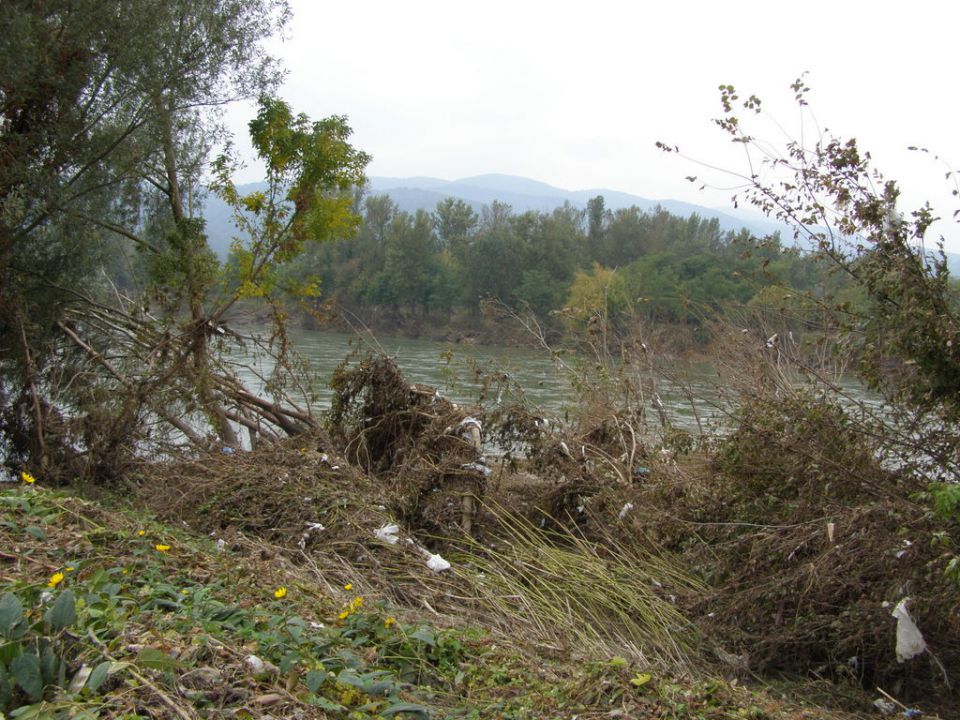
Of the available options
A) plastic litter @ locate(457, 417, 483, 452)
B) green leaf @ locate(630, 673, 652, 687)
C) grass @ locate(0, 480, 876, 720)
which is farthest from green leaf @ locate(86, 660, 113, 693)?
plastic litter @ locate(457, 417, 483, 452)

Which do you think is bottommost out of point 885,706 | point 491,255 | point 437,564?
point 885,706

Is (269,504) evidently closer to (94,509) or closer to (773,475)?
(94,509)

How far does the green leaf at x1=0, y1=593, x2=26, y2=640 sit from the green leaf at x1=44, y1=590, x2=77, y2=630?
0.27 feet

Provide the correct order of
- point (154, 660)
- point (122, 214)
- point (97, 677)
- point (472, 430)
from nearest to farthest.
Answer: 1. point (97, 677)
2. point (154, 660)
3. point (472, 430)
4. point (122, 214)

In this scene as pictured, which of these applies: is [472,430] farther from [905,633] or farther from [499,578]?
[905,633]

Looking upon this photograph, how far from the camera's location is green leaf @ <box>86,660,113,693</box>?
2.54 metres

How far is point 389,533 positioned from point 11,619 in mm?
3247

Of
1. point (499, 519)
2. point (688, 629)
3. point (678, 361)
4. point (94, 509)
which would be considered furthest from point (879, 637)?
point (678, 361)

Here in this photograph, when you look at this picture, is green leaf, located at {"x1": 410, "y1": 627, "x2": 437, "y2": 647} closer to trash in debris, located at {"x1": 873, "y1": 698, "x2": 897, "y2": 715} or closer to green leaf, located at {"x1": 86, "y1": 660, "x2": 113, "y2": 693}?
green leaf, located at {"x1": 86, "y1": 660, "x2": 113, "y2": 693}

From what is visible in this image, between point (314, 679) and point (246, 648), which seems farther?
→ point (246, 648)

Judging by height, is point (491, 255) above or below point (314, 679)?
above

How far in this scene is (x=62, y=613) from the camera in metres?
2.84

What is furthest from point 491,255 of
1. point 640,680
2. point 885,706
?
point 640,680

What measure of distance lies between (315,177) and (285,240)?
88cm
